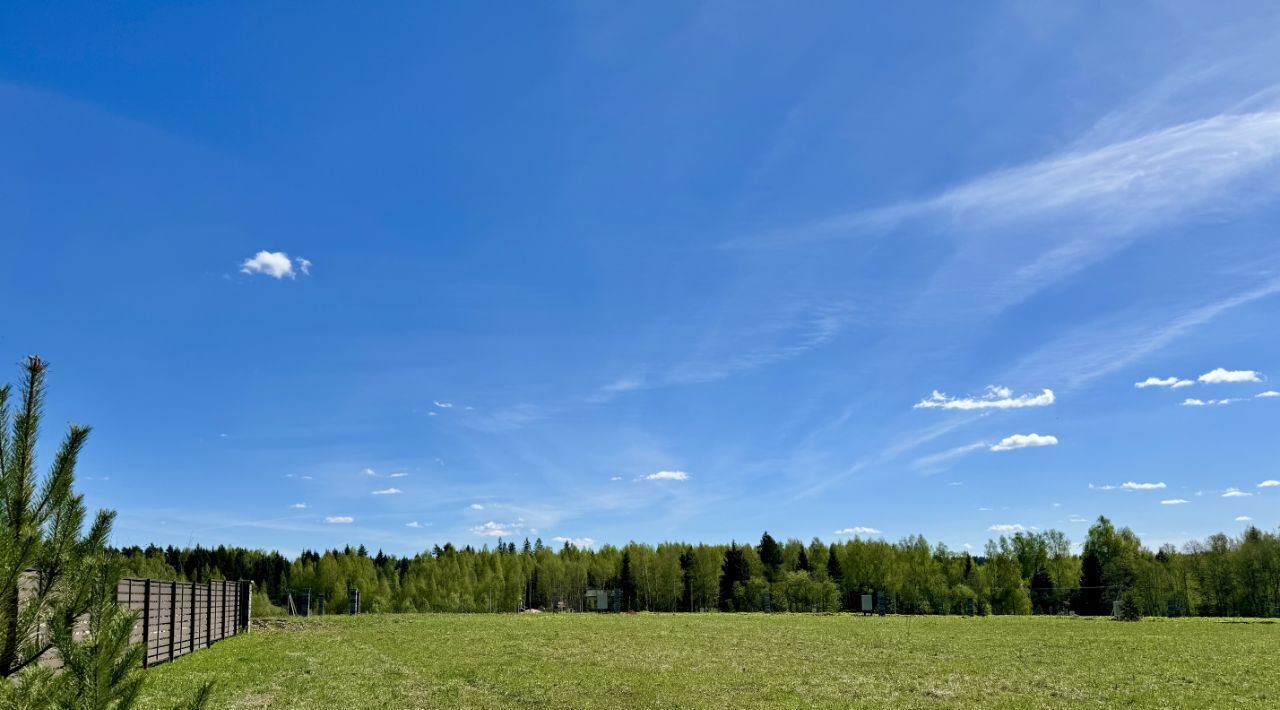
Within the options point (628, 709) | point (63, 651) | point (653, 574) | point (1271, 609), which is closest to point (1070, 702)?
point (628, 709)

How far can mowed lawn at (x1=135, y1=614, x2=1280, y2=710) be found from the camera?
19469 mm

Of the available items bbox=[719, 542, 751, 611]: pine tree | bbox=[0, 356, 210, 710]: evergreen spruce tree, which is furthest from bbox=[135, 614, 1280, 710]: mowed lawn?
bbox=[719, 542, 751, 611]: pine tree

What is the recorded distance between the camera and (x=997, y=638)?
126 ft

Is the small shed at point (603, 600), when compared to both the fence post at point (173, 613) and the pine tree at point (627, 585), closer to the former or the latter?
the pine tree at point (627, 585)

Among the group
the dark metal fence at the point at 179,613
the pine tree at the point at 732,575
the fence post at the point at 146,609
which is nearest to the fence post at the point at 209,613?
the dark metal fence at the point at 179,613

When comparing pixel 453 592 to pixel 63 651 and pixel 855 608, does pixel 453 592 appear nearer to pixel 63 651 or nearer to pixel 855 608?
pixel 855 608

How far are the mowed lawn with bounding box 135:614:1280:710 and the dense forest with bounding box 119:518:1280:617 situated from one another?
5342cm

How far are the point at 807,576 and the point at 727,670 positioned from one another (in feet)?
256

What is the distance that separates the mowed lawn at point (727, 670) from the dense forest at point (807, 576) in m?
53.4

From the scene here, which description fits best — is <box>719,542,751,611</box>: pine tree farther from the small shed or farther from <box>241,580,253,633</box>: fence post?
<box>241,580,253,633</box>: fence post

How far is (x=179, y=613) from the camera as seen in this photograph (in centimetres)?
2795

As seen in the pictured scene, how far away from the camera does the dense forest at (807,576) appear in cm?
8600

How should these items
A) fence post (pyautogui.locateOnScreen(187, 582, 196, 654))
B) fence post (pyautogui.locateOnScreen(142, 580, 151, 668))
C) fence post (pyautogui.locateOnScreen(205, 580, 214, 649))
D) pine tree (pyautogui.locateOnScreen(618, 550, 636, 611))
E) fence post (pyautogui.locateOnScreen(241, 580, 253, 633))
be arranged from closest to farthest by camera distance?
fence post (pyautogui.locateOnScreen(142, 580, 151, 668)) < fence post (pyautogui.locateOnScreen(187, 582, 196, 654)) < fence post (pyautogui.locateOnScreen(205, 580, 214, 649)) < fence post (pyautogui.locateOnScreen(241, 580, 253, 633)) < pine tree (pyautogui.locateOnScreen(618, 550, 636, 611))

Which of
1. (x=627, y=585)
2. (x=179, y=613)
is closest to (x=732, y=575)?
(x=627, y=585)
